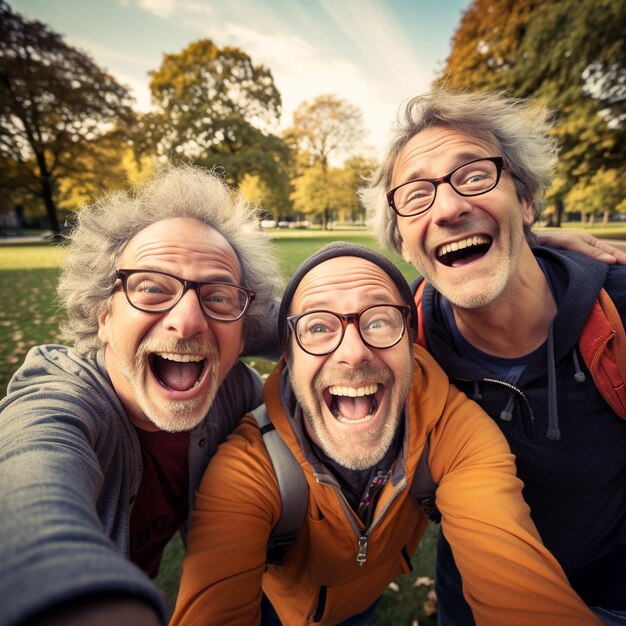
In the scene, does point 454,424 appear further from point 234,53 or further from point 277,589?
point 234,53

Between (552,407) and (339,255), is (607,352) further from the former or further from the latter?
(339,255)

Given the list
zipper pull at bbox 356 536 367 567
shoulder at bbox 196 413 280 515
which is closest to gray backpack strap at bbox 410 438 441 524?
zipper pull at bbox 356 536 367 567

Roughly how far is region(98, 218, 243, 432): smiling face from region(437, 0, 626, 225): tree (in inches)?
500

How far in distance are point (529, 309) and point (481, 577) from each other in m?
1.44

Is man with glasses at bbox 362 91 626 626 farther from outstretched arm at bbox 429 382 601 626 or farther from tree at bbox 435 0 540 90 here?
tree at bbox 435 0 540 90

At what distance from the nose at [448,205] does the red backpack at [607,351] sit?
0.92 meters

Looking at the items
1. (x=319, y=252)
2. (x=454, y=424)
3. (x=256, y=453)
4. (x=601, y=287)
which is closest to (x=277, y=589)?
(x=256, y=453)

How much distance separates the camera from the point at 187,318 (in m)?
1.62

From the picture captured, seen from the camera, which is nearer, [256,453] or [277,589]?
[256,453]

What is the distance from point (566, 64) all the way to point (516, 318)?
15392 millimetres

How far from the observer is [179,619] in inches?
47.1

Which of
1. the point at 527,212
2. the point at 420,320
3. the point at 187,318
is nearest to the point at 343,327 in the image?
the point at 420,320

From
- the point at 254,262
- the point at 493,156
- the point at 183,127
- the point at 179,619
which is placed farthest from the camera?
the point at 183,127

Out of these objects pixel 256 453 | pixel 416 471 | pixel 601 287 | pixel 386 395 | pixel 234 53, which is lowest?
pixel 416 471
